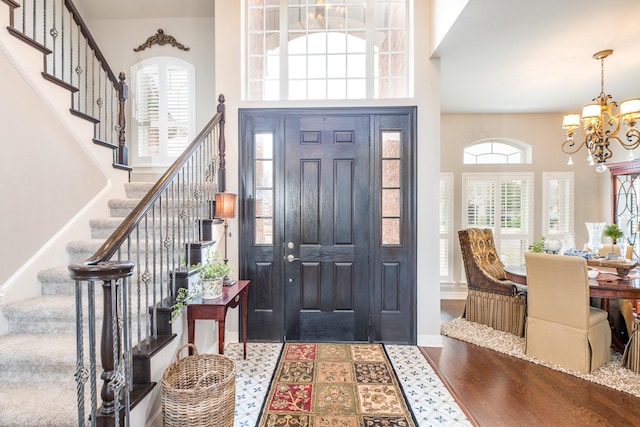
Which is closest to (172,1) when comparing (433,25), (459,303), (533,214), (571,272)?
(433,25)

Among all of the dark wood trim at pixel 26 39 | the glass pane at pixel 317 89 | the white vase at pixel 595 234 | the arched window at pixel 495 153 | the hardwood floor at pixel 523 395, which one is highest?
the glass pane at pixel 317 89

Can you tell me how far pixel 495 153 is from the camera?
5.49 metres

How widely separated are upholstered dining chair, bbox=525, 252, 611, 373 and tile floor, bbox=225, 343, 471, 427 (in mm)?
1196

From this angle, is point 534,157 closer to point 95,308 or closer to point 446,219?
point 446,219

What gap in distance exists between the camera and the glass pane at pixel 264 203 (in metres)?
3.45

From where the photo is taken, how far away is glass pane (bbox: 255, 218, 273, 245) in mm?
3449

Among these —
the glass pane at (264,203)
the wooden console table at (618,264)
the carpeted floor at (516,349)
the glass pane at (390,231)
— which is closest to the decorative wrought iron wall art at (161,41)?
the glass pane at (264,203)

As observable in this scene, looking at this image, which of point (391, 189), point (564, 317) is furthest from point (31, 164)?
point (564, 317)

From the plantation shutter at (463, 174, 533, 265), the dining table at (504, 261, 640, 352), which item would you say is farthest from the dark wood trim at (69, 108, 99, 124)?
the plantation shutter at (463, 174, 533, 265)

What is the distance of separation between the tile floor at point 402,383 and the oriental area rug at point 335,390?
7 cm

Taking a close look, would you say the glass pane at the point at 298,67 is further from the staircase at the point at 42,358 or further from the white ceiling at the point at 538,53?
the staircase at the point at 42,358

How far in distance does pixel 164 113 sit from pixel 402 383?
4.62 m

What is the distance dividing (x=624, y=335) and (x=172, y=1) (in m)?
7.12

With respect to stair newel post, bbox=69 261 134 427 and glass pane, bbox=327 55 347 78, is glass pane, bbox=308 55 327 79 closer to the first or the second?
glass pane, bbox=327 55 347 78
